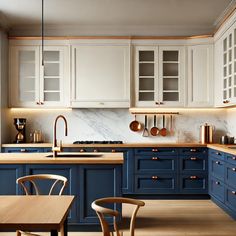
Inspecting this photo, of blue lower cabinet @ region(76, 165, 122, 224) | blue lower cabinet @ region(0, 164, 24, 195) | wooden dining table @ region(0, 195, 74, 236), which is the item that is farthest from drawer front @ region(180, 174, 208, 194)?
wooden dining table @ region(0, 195, 74, 236)

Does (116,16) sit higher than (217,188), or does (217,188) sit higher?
(116,16)

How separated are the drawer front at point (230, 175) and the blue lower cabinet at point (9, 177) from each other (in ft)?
7.83

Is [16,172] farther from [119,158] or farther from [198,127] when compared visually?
[198,127]

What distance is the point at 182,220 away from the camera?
445cm

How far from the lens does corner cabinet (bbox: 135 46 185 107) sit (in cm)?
584

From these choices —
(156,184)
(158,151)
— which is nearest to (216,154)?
(158,151)

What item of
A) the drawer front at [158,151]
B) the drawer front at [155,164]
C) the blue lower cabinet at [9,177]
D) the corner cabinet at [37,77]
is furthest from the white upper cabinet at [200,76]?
the blue lower cabinet at [9,177]

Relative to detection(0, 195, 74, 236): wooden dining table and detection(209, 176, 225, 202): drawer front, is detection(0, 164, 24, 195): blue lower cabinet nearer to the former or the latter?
detection(0, 195, 74, 236): wooden dining table

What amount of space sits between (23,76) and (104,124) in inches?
59.9

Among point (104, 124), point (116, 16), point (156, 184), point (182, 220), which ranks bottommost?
point (182, 220)

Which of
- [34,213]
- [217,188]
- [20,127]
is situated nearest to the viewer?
[34,213]

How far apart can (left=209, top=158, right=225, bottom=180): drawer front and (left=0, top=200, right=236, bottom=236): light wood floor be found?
18.0 inches

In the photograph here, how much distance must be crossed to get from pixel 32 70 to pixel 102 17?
1.40 m

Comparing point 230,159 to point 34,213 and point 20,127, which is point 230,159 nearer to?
point 34,213
